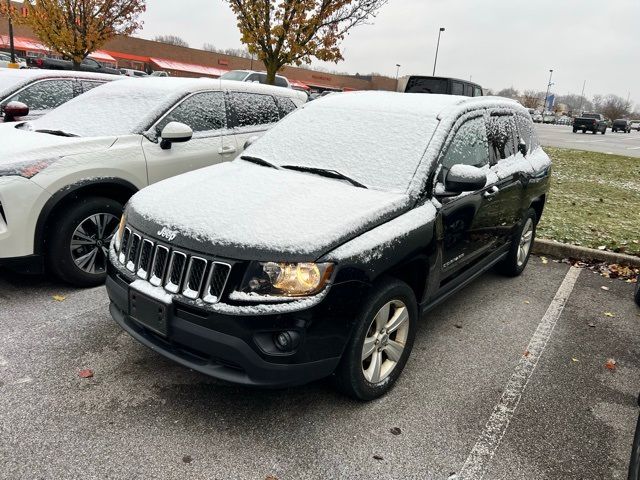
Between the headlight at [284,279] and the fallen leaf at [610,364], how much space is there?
8.08 feet

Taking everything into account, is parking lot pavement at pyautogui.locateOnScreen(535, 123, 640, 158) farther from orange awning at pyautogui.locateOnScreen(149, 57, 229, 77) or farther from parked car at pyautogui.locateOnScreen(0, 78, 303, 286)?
orange awning at pyautogui.locateOnScreen(149, 57, 229, 77)

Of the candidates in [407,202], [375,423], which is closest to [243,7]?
[407,202]

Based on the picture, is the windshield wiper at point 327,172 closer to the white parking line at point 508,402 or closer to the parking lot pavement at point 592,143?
the white parking line at point 508,402

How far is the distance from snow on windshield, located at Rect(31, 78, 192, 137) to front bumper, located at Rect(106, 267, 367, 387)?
2754 millimetres

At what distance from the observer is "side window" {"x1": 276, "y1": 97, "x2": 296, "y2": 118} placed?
6113 mm

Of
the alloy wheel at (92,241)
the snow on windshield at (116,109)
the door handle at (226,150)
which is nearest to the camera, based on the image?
the alloy wheel at (92,241)

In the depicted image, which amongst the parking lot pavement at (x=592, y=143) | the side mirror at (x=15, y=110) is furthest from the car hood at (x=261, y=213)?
the parking lot pavement at (x=592, y=143)

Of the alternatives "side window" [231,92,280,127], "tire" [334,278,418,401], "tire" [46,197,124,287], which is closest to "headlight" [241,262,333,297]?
"tire" [334,278,418,401]

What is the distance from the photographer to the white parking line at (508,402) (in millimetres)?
2555

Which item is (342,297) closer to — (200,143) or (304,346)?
(304,346)

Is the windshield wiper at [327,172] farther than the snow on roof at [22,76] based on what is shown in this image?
No

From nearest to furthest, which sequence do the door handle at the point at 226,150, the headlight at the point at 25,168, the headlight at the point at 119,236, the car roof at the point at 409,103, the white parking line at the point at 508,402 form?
the white parking line at the point at 508,402 → the headlight at the point at 119,236 → the car roof at the point at 409,103 → the headlight at the point at 25,168 → the door handle at the point at 226,150

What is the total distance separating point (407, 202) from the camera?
3061 mm

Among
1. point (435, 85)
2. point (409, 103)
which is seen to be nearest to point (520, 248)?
point (409, 103)
